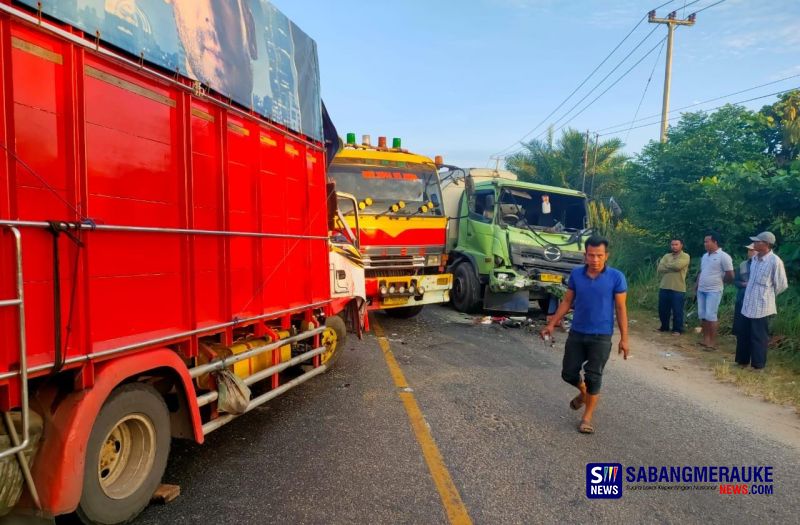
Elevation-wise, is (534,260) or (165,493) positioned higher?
(534,260)

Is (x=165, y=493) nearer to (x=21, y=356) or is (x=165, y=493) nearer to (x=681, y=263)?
(x=21, y=356)

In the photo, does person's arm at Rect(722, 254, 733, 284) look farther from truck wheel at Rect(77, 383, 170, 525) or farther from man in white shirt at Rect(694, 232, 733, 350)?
truck wheel at Rect(77, 383, 170, 525)

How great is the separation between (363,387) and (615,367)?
3.36m

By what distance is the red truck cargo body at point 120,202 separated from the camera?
2201 mm

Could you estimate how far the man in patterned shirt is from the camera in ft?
20.8

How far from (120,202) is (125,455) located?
1.39 metres

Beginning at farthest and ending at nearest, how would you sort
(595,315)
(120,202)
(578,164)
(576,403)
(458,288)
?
(578,164) → (458,288) → (576,403) → (595,315) → (120,202)

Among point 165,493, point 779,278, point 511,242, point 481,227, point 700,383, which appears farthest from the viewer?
point 481,227

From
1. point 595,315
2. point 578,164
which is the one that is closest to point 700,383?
point 595,315

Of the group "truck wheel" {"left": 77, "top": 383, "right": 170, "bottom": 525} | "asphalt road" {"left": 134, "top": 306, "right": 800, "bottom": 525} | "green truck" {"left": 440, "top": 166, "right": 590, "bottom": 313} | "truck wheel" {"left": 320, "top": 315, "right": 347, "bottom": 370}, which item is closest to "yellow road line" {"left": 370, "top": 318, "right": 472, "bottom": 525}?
"asphalt road" {"left": 134, "top": 306, "right": 800, "bottom": 525}

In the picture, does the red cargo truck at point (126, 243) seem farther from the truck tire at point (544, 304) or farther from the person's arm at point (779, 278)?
the truck tire at point (544, 304)

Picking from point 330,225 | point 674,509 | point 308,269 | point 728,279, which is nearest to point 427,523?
point 674,509

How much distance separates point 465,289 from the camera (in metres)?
9.98

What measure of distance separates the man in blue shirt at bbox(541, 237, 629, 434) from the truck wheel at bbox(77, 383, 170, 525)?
10.5 feet
